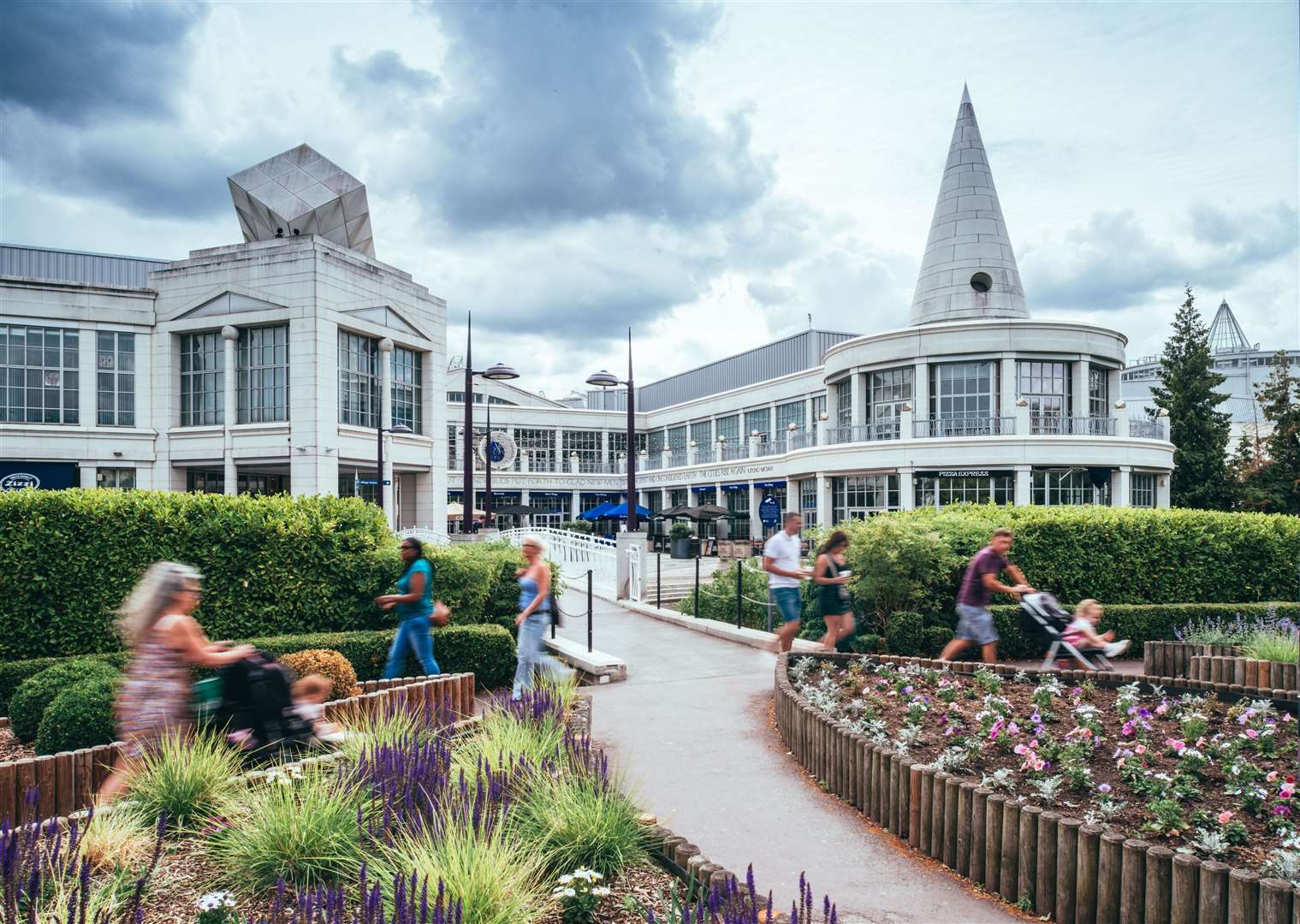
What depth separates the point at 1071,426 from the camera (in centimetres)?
3047

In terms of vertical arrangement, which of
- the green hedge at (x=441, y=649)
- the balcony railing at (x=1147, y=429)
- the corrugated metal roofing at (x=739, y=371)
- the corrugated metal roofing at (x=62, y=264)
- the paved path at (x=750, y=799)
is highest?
the corrugated metal roofing at (x=62, y=264)

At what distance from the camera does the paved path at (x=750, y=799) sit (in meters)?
4.80

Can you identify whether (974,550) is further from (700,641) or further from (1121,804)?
(1121,804)

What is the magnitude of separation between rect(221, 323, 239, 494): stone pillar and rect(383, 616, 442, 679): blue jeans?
23.9 m

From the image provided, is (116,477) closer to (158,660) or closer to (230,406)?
(230,406)

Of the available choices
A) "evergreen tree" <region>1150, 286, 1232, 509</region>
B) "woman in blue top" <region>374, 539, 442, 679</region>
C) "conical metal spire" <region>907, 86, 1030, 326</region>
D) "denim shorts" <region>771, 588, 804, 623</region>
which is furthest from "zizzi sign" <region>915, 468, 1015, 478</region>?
"woman in blue top" <region>374, 539, 442, 679</region>

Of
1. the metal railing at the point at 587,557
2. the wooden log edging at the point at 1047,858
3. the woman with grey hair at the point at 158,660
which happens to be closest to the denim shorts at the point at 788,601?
the wooden log edging at the point at 1047,858

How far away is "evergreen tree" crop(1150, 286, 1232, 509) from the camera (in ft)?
117

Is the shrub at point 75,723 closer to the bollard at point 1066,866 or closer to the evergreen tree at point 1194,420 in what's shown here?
the bollard at point 1066,866

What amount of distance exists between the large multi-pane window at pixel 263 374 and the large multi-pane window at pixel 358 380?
189 cm

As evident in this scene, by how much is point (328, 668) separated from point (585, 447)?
51.2m

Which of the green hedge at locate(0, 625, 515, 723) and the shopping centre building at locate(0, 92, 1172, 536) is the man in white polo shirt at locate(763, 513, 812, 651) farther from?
the shopping centre building at locate(0, 92, 1172, 536)

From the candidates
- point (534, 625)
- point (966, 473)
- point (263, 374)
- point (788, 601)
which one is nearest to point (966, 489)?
point (966, 473)

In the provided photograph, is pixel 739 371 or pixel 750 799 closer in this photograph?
pixel 750 799
